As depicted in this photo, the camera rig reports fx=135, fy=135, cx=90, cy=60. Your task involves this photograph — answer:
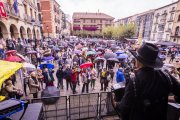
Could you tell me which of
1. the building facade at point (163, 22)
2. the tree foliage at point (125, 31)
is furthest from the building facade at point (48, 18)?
the building facade at point (163, 22)

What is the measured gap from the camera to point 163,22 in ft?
135

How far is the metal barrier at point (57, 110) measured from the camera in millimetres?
5012

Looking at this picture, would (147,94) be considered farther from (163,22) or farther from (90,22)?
(90,22)

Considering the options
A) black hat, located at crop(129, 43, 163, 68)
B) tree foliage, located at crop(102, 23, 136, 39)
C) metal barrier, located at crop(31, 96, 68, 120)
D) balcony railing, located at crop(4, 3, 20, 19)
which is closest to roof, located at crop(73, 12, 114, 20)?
tree foliage, located at crop(102, 23, 136, 39)

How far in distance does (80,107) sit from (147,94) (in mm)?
4006

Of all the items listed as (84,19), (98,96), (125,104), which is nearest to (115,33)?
(84,19)

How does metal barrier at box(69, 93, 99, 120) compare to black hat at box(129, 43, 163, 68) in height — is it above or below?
below

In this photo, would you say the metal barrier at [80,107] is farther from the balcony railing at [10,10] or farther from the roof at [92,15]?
the roof at [92,15]

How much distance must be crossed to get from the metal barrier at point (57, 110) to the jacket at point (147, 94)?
367 centimetres

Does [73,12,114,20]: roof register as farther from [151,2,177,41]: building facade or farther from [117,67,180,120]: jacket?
[117,67,180,120]: jacket

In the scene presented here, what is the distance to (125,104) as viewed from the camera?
1.75 m

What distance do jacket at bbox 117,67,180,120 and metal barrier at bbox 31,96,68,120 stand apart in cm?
367

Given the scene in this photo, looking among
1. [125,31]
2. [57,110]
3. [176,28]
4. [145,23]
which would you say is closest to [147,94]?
[57,110]

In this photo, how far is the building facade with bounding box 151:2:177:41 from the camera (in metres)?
37.3
